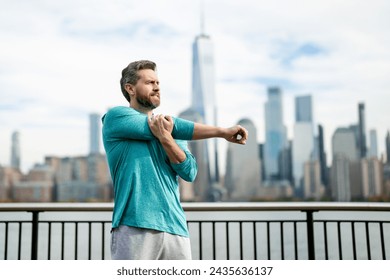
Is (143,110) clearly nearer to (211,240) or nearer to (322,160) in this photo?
(211,240)

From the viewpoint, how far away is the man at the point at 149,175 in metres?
1.00

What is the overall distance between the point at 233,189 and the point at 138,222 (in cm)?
2912

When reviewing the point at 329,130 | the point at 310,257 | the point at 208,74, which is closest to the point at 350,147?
the point at 329,130

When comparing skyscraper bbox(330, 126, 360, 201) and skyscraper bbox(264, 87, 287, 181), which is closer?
skyscraper bbox(330, 126, 360, 201)

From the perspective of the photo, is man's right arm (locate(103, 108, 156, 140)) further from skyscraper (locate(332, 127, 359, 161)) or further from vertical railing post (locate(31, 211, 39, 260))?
skyscraper (locate(332, 127, 359, 161))

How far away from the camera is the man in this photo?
999 millimetres

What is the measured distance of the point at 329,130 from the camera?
1304 inches

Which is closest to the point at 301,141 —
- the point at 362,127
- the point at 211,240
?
the point at 362,127

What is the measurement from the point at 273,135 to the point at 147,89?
1356 inches

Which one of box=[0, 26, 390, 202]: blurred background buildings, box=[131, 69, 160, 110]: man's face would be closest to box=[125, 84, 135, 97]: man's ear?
box=[131, 69, 160, 110]: man's face

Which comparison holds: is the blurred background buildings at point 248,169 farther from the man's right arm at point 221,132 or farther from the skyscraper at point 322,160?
the man's right arm at point 221,132
